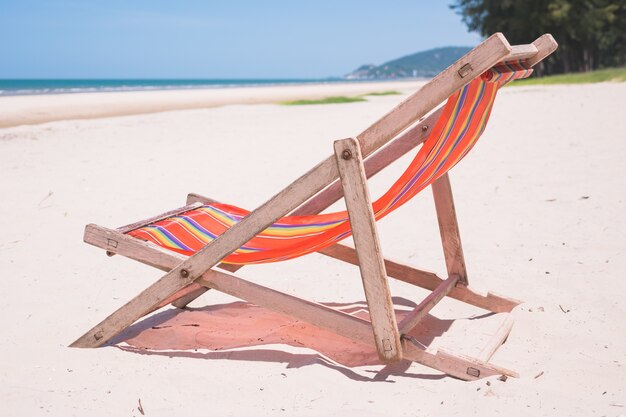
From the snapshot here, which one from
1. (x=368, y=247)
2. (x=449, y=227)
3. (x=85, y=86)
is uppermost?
(x=85, y=86)

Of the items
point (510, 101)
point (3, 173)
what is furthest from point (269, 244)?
point (510, 101)

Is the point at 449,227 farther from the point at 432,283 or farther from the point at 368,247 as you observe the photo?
the point at 368,247

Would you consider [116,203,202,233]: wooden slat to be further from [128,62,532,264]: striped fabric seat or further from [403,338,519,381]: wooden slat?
[403,338,519,381]: wooden slat

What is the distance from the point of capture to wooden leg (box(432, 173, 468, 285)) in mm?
2779

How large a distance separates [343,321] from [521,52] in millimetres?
1116

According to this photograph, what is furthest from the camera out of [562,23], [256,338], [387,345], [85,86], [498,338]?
[85,86]

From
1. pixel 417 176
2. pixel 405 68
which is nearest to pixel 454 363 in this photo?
pixel 417 176

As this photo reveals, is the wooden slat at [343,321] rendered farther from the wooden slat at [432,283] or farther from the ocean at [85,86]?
the ocean at [85,86]

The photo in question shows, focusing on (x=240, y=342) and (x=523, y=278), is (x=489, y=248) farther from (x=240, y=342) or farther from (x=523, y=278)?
(x=240, y=342)

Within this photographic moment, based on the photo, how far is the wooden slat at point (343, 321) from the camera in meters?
2.24

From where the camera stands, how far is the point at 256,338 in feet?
9.14

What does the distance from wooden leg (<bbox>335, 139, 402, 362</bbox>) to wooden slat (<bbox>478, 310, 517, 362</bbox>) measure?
38cm

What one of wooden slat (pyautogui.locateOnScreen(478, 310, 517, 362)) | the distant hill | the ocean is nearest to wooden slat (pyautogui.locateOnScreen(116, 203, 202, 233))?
wooden slat (pyautogui.locateOnScreen(478, 310, 517, 362))

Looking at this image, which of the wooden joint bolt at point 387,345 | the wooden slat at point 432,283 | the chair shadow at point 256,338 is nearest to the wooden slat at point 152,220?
the chair shadow at point 256,338
